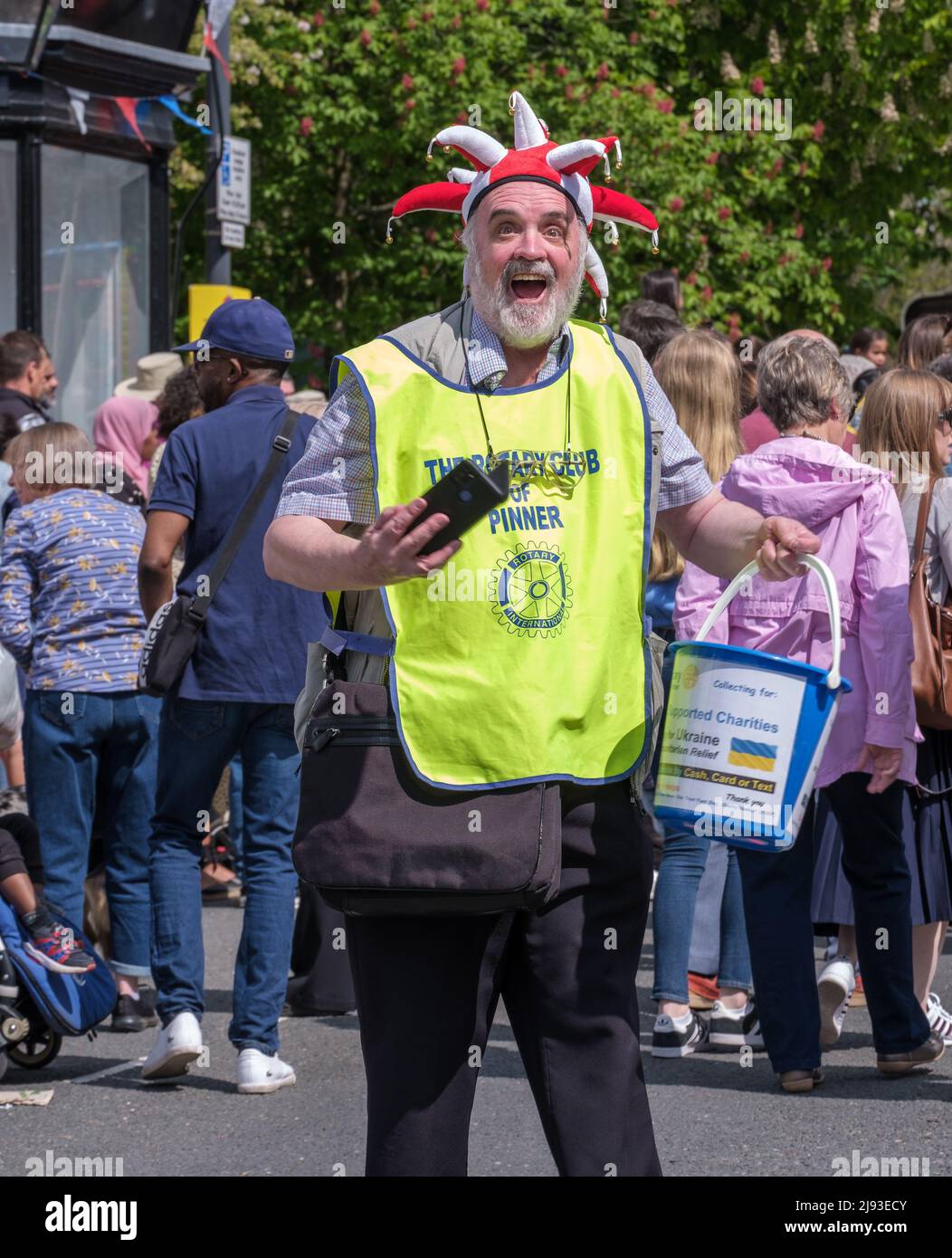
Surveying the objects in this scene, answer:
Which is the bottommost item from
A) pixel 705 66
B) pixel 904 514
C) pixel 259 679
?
pixel 259 679

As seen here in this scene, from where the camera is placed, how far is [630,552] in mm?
3365

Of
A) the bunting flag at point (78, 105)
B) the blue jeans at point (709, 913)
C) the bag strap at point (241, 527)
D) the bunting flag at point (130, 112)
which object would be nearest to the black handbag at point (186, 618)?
the bag strap at point (241, 527)

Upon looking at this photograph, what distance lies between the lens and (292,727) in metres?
6.02

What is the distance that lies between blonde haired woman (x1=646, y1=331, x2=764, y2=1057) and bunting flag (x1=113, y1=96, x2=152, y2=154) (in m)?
7.93

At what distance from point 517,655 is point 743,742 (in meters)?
0.63

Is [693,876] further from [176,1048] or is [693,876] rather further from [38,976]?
[38,976]

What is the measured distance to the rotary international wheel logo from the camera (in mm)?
3250

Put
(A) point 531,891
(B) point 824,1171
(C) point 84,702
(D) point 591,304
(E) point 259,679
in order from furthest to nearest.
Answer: (D) point 591,304, (C) point 84,702, (E) point 259,679, (B) point 824,1171, (A) point 531,891

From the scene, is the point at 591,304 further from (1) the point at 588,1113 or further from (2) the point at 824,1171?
(1) the point at 588,1113

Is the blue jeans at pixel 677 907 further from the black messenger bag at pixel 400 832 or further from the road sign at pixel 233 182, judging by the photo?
the road sign at pixel 233 182

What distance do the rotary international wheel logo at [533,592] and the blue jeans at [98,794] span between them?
12.0 ft

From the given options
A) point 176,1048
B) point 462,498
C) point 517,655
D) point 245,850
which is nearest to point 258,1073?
point 176,1048

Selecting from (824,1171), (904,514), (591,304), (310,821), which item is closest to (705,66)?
(591,304)

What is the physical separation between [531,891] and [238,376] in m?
3.29
